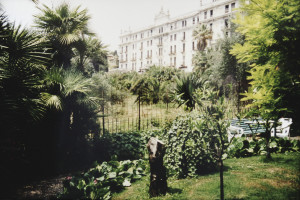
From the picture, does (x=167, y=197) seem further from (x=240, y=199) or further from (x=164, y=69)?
(x=164, y=69)

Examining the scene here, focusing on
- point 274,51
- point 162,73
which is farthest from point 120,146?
point 162,73

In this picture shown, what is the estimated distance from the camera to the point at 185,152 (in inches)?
185

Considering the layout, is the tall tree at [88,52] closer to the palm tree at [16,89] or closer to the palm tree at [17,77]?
the palm tree at [16,89]

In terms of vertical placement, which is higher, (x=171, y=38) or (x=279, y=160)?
(x=171, y=38)

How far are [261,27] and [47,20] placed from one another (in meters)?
6.12

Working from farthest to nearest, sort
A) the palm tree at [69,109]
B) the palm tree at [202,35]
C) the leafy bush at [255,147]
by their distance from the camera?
the palm tree at [202,35], the leafy bush at [255,147], the palm tree at [69,109]

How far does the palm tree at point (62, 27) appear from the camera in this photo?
6.14 metres

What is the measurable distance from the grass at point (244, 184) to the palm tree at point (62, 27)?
4.73m

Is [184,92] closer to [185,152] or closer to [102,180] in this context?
[185,152]

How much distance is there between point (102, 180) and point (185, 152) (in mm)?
2044

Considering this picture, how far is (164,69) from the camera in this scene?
1089 inches

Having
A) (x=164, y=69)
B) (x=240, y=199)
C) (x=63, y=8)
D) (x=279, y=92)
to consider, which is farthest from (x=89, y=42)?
(x=164, y=69)

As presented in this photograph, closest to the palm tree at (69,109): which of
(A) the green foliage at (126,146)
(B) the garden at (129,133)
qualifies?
(B) the garden at (129,133)

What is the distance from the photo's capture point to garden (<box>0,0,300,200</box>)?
3.42 meters
